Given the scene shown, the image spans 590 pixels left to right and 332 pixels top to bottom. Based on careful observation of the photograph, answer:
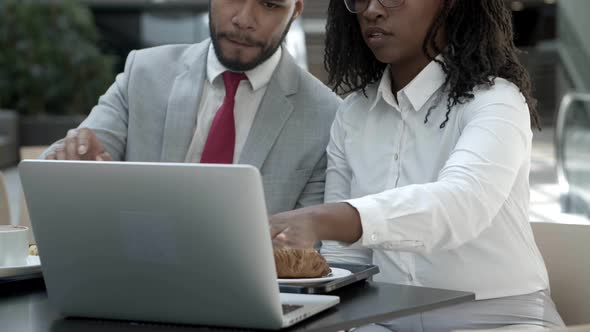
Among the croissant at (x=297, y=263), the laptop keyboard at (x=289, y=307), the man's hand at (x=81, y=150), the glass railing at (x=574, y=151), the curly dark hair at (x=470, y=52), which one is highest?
the curly dark hair at (x=470, y=52)

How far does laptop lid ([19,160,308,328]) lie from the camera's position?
3.84 feet

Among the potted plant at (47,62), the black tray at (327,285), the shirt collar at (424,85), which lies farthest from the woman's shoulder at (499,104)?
the potted plant at (47,62)

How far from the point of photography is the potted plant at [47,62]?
13281 millimetres

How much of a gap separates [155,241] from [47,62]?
1273cm

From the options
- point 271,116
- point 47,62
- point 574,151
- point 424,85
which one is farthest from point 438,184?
point 47,62

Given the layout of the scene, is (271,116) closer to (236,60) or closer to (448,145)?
(236,60)

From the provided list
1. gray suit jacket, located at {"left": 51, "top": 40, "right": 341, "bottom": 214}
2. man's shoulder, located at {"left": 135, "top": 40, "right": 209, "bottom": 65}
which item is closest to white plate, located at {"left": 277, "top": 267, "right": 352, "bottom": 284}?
gray suit jacket, located at {"left": 51, "top": 40, "right": 341, "bottom": 214}

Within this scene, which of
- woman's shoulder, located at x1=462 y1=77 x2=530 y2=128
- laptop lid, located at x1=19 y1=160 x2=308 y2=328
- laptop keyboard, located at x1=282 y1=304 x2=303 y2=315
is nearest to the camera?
laptop lid, located at x1=19 y1=160 x2=308 y2=328

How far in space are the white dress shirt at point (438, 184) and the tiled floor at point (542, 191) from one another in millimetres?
2535

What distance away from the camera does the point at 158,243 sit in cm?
124

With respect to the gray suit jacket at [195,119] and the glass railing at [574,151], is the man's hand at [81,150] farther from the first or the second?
the glass railing at [574,151]

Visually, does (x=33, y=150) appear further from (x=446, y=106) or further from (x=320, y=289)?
(x=320, y=289)

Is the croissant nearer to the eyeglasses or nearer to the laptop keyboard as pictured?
the laptop keyboard

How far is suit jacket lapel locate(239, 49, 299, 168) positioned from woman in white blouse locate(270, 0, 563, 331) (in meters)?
0.25
